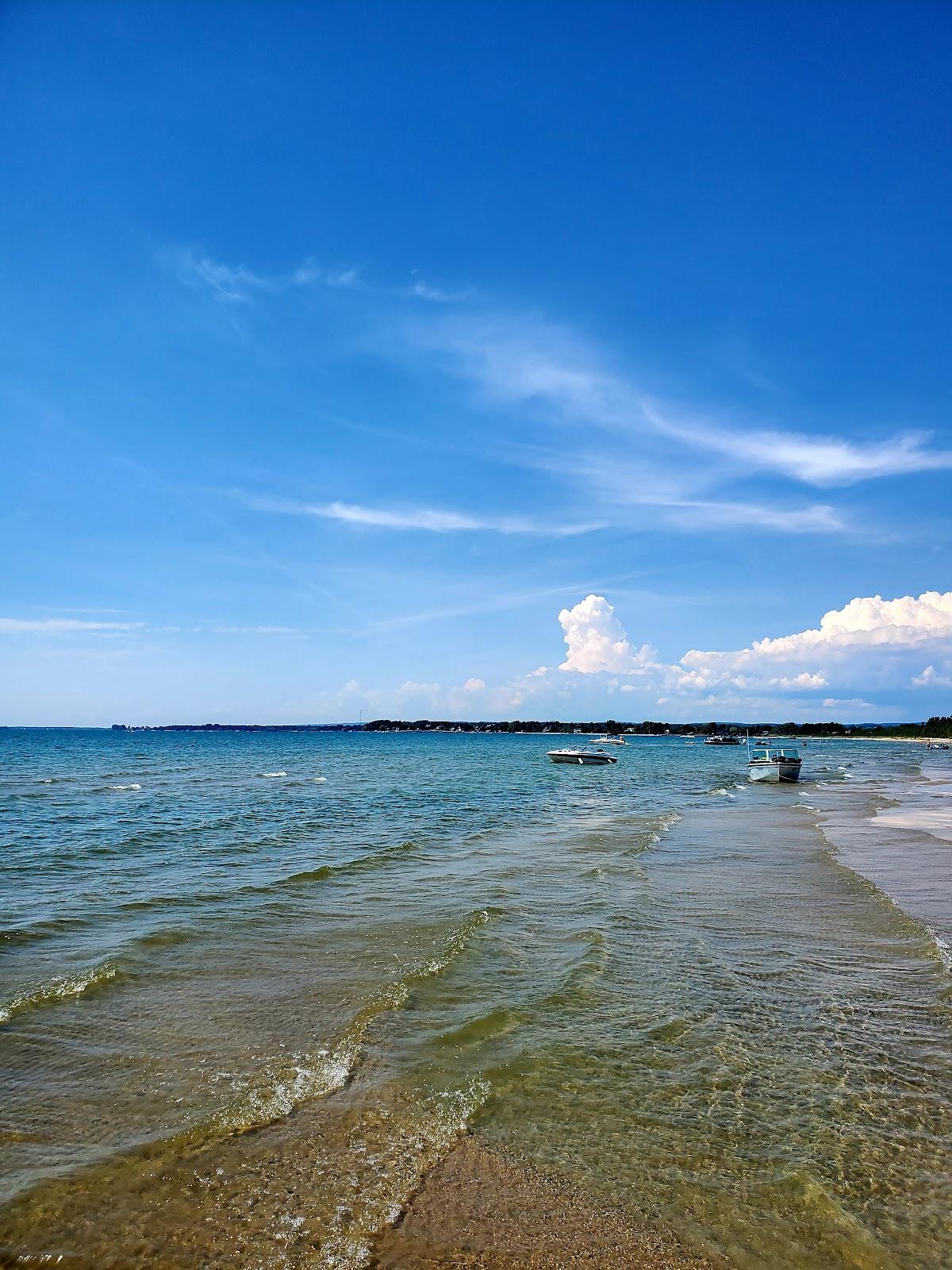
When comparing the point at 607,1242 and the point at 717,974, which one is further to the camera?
the point at 717,974

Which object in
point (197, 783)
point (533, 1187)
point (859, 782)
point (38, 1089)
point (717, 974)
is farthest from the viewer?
point (859, 782)

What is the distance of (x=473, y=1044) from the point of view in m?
8.80

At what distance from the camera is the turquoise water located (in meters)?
5.79

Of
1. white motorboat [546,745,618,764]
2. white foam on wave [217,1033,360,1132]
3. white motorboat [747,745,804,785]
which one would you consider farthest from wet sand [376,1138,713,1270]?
white motorboat [546,745,618,764]

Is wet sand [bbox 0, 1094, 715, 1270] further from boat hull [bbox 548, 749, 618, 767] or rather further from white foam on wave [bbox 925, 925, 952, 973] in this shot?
boat hull [bbox 548, 749, 618, 767]

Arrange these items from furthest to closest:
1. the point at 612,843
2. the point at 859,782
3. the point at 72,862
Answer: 1. the point at 859,782
2. the point at 612,843
3. the point at 72,862

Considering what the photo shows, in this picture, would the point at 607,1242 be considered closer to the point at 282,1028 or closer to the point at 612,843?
the point at 282,1028

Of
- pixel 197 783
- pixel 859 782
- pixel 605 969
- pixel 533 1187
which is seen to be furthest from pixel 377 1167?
pixel 859 782

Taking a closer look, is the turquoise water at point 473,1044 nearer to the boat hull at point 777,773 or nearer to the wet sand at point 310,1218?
the wet sand at point 310,1218

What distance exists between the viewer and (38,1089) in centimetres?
765

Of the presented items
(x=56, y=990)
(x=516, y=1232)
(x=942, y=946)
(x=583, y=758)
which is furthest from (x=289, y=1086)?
(x=583, y=758)

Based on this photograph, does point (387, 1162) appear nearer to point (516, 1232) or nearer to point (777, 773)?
point (516, 1232)

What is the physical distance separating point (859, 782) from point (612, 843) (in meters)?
44.5

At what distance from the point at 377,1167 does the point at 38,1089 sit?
407 cm
